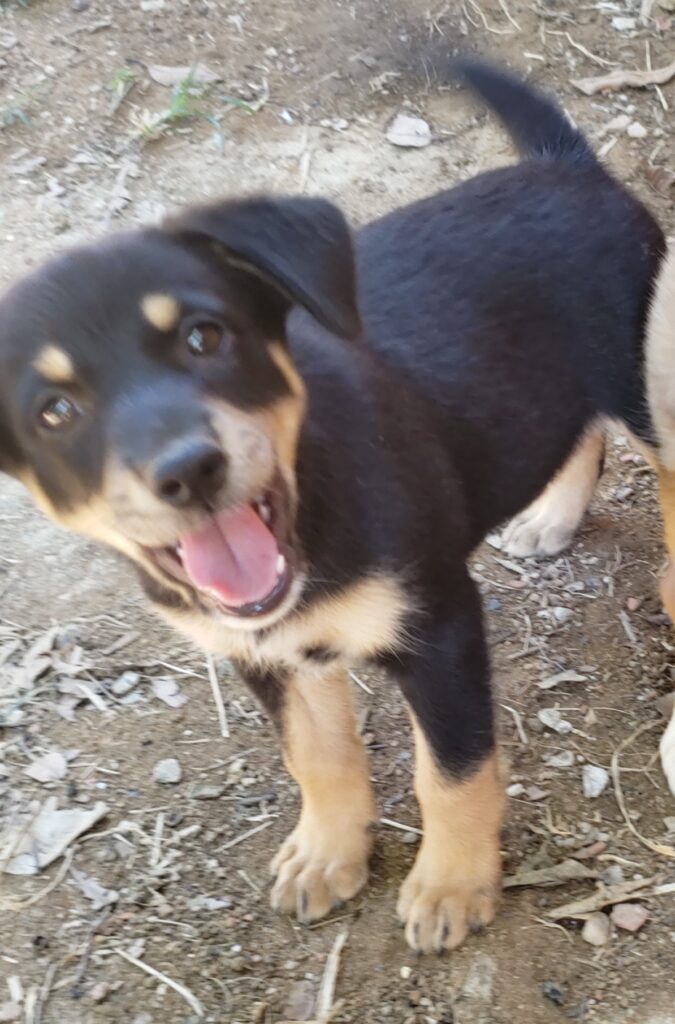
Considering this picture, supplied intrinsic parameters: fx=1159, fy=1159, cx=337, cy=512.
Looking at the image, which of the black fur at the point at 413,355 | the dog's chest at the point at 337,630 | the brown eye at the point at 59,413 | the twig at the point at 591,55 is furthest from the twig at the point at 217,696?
the twig at the point at 591,55

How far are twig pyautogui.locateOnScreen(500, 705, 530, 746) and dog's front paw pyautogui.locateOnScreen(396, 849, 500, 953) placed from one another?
469 millimetres

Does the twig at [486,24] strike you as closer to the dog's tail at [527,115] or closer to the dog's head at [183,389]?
the dog's tail at [527,115]

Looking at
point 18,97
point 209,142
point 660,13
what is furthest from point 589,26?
point 18,97

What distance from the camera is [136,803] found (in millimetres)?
3059

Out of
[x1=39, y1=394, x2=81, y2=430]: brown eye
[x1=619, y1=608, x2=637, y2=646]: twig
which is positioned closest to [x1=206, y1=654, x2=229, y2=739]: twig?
[x1=619, y1=608, x2=637, y2=646]: twig

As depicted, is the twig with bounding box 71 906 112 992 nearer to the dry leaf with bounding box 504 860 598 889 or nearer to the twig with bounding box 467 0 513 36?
the dry leaf with bounding box 504 860 598 889

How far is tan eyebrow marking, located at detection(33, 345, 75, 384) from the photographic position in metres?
2.00

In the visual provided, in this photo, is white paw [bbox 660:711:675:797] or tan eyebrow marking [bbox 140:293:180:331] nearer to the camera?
tan eyebrow marking [bbox 140:293:180:331]

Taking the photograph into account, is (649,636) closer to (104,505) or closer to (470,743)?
(470,743)

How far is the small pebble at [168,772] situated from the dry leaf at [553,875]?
92 cm

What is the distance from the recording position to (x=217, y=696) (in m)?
3.31

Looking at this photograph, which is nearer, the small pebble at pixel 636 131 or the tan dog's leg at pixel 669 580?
the tan dog's leg at pixel 669 580

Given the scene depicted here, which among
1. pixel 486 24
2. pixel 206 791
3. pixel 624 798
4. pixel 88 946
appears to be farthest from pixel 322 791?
pixel 486 24

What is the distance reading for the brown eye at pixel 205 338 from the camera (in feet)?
6.75
